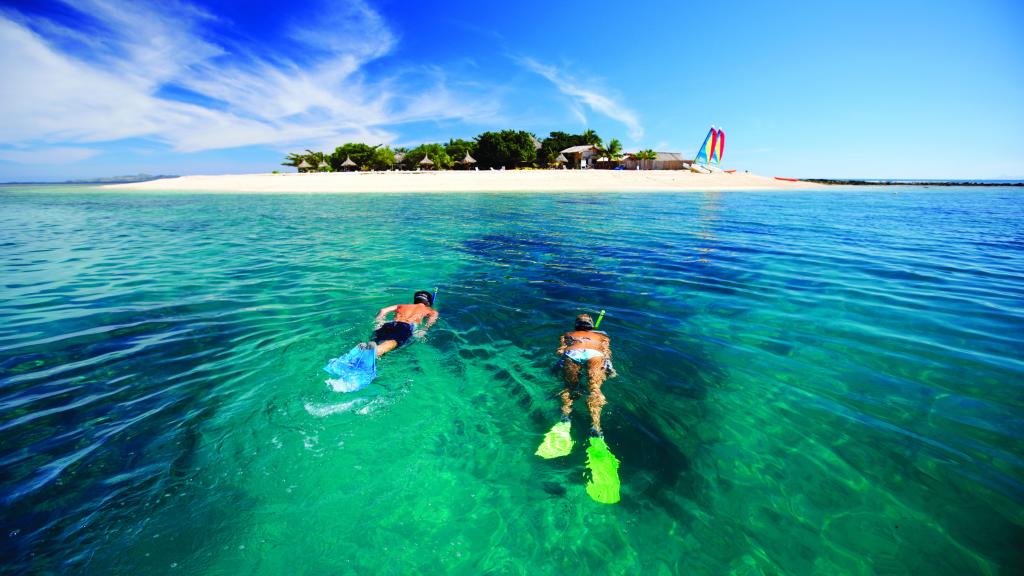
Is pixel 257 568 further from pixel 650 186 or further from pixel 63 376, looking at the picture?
pixel 650 186

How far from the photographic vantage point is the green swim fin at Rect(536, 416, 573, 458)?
386cm

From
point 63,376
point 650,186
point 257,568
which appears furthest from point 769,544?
point 650,186

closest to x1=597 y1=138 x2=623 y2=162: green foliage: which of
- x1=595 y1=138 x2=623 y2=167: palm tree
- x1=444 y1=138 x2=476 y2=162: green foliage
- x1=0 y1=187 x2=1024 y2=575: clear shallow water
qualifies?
x1=595 y1=138 x2=623 y2=167: palm tree

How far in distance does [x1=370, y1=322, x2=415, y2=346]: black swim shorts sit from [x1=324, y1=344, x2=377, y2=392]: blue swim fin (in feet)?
2.54

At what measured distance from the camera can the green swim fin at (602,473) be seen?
11.1 ft

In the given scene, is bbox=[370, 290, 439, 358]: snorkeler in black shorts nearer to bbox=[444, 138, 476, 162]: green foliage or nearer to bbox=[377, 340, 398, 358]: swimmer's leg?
bbox=[377, 340, 398, 358]: swimmer's leg

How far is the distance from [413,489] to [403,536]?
0.45m

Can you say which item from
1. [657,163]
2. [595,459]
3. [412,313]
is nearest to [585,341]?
[595,459]

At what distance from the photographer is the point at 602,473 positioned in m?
3.56

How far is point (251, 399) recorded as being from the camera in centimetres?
459

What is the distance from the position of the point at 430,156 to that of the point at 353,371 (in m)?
67.0

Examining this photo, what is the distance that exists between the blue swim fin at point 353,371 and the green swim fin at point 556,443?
244 cm

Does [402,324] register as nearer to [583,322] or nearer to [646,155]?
[583,322]

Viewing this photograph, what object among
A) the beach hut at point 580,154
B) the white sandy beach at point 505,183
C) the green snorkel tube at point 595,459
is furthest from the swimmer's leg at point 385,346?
the beach hut at point 580,154
